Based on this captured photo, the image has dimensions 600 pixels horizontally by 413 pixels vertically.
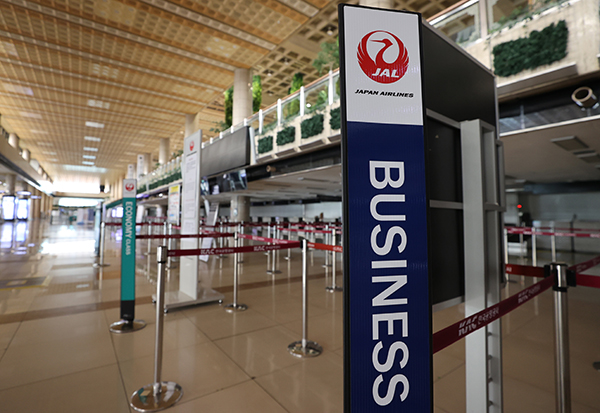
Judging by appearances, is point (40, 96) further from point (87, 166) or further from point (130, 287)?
point (87, 166)

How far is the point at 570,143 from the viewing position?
583 cm

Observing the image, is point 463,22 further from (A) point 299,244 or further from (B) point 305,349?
(B) point 305,349

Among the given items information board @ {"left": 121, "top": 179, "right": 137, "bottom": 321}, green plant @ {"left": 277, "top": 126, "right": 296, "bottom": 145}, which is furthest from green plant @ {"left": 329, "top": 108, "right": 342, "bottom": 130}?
information board @ {"left": 121, "top": 179, "right": 137, "bottom": 321}

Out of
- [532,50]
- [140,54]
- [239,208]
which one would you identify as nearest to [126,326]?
[532,50]

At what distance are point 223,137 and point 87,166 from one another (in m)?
38.3

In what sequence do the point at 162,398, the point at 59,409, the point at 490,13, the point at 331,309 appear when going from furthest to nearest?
1. the point at 490,13
2. the point at 331,309
3. the point at 162,398
4. the point at 59,409

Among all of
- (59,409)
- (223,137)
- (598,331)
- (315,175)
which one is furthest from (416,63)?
(223,137)

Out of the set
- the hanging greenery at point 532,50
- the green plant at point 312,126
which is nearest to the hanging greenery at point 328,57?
the green plant at point 312,126

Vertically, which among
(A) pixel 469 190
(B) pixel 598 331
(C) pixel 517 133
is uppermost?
(C) pixel 517 133

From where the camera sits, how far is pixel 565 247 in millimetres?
11344

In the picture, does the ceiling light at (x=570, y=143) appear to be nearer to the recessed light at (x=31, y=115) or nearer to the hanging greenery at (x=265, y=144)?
the hanging greenery at (x=265, y=144)

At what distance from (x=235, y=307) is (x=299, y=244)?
5.46 feet

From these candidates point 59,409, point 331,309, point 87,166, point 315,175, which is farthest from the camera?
point 87,166

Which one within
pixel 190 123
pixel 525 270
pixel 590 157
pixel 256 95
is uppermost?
pixel 190 123
